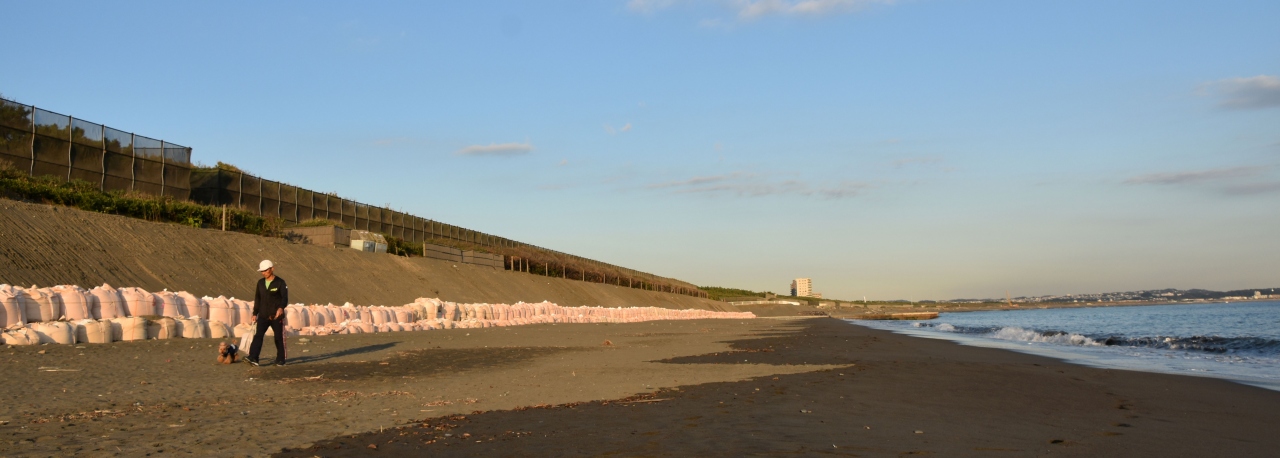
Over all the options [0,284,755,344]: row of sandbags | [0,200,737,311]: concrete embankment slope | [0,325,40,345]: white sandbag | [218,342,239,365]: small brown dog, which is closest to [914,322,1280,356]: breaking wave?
[0,284,755,344]: row of sandbags

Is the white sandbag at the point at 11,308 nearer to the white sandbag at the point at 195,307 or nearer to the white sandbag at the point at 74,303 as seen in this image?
A: the white sandbag at the point at 74,303

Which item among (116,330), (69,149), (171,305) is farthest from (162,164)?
(116,330)

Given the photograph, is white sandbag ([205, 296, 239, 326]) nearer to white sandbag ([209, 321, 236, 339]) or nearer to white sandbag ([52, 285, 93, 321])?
white sandbag ([209, 321, 236, 339])

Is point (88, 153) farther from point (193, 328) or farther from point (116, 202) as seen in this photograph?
point (193, 328)

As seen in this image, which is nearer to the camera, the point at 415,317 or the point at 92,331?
the point at 92,331

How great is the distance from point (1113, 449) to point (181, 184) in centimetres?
3124

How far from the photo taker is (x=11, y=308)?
11055mm

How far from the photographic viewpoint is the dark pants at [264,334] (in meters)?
10.9

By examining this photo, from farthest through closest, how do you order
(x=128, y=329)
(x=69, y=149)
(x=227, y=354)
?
(x=69, y=149) < (x=128, y=329) < (x=227, y=354)

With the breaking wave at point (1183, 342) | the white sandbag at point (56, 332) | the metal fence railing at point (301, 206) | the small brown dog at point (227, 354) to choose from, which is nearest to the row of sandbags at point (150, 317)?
the white sandbag at point (56, 332)

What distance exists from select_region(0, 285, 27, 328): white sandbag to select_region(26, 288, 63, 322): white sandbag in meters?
0.12

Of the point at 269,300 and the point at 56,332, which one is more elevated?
the point at 269,300

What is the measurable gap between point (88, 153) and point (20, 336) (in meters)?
17.8

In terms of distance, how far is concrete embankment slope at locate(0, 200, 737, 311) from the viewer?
56.4 ft
